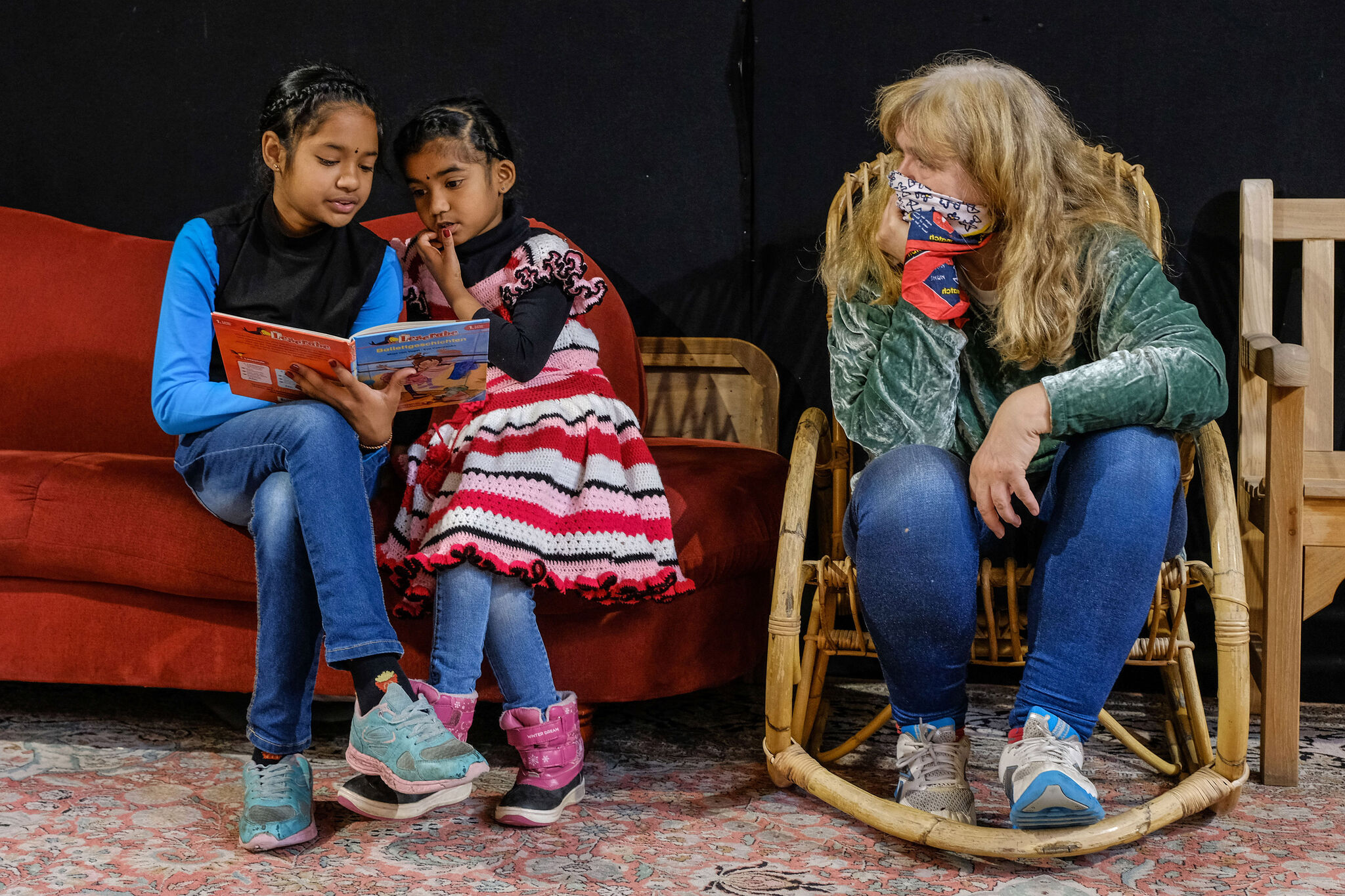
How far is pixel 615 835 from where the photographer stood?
1.39 meters

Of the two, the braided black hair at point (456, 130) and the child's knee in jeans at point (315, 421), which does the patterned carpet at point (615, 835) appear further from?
the braided black hair at point (456, 130)

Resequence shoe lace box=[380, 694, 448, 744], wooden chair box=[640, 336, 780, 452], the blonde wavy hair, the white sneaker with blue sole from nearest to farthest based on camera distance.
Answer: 1. the white sneaker with blue sole
2. shoe lace box=[380, 694, 448, 744]
3. the blonde wavy hair
4. wooden chair box=[640, 336, 780, 452]

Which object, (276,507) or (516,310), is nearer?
(276,507)

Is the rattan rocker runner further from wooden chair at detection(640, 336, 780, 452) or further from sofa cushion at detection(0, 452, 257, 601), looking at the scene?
sofa cushion at detection(0, 452, 257, 601)

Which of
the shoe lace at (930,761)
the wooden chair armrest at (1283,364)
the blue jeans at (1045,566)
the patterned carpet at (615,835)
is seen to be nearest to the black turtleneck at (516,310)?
the blue jeans at (1045,566)

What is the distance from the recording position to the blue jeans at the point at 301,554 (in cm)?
133

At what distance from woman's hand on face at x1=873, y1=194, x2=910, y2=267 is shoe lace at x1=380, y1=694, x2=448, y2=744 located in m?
0.81

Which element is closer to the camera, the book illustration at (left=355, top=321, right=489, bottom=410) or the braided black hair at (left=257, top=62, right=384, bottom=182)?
the book illustration at (left=355, top=321, right=489, bottom=410)

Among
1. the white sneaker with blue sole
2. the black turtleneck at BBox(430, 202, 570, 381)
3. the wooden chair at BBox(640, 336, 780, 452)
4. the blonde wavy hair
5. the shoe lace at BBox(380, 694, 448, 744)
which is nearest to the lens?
the white sneaker with blue sole

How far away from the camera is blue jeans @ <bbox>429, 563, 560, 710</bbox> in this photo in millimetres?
1413

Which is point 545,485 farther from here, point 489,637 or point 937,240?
point 937,240

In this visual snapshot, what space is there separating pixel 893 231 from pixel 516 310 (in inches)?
20.3

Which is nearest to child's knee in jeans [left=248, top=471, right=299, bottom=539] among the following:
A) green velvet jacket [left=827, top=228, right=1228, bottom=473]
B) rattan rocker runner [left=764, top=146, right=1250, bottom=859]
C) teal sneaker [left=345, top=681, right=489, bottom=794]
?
teal sneaker [left=345, top=681, right=489, bottom=794]

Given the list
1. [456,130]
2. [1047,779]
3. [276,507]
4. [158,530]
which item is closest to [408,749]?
[276,507]
